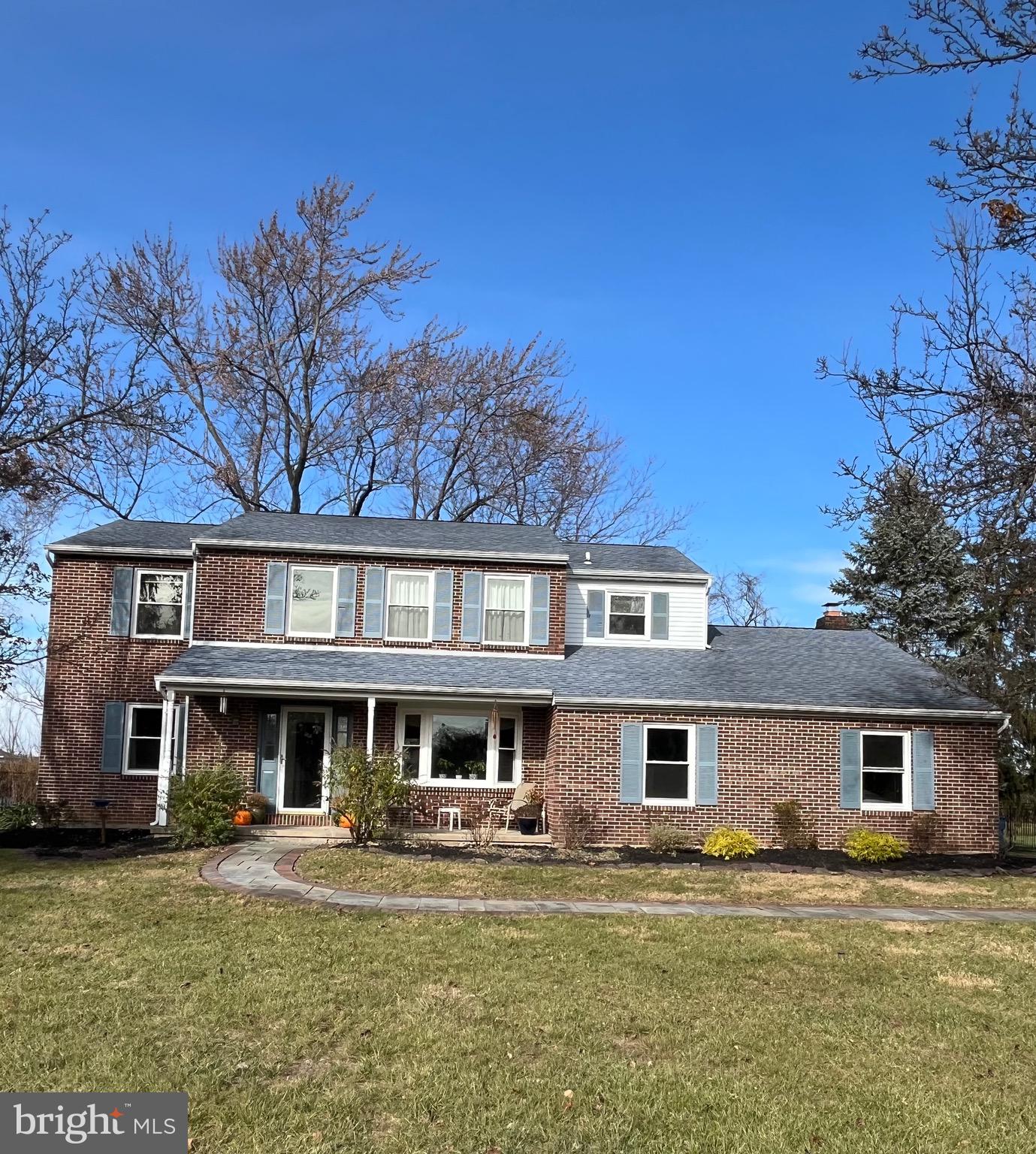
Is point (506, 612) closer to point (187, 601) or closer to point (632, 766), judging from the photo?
point (632, 766)

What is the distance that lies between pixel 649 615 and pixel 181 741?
992cm

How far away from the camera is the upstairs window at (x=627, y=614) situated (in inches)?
893

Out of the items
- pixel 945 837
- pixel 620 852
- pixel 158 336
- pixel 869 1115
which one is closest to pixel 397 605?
pixel 620 852

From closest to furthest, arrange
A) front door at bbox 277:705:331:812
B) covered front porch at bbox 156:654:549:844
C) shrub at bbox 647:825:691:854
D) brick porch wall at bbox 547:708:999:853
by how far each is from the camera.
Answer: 1. shrub at bbox 647:825:691:854
2. brick porch wall at bbox 547:708:999:853
3. covered front porch at bbox 156:654:549:844
4. front door at bbox 277:705:331:812

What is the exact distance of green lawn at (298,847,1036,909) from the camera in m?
13.3

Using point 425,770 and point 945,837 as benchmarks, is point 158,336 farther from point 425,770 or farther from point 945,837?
point 945,837

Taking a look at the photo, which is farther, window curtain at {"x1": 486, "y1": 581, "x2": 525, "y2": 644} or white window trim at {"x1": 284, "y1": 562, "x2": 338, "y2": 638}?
window curtain at {"x1": 486, "y1": 581, "x2": 525, "y2": 644}

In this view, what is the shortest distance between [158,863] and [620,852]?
23.7 ft

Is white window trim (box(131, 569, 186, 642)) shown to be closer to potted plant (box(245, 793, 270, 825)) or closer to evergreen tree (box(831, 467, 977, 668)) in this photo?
potted plant (box(245, 793, 270, 825))

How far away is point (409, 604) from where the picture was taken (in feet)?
71.1

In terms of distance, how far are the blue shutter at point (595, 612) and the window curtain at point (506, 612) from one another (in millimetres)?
1678

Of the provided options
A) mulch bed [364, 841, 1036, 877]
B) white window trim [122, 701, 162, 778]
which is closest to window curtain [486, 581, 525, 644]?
mulch bed [364, 841, 1036, 877]

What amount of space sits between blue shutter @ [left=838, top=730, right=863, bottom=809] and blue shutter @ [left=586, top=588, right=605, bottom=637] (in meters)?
5.73

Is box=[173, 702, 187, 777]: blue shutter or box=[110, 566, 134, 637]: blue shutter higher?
box=[110, 566, 134, 637]: blue shutter
